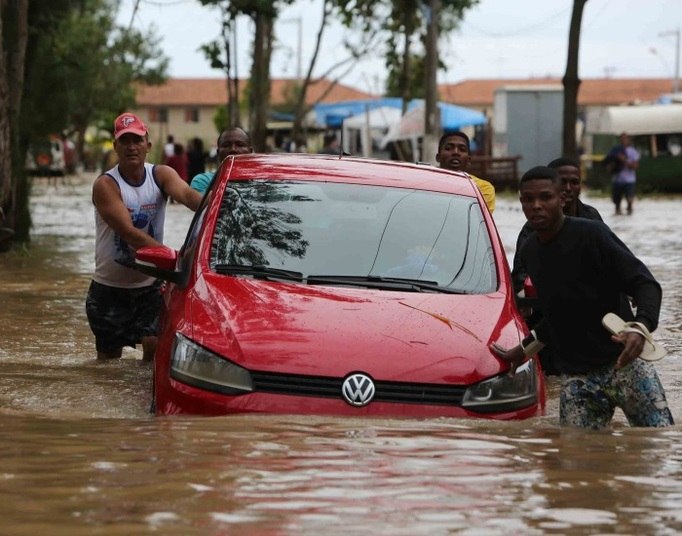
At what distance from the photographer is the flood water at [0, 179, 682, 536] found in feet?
16.9

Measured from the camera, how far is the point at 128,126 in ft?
33.1

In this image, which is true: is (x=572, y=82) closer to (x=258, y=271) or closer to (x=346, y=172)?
(x=346, y=172)

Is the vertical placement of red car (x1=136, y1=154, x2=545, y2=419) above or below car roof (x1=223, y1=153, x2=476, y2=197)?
below

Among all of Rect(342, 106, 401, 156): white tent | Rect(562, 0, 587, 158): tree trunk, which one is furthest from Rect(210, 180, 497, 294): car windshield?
Rect(342, 106, 401, 156): white tent

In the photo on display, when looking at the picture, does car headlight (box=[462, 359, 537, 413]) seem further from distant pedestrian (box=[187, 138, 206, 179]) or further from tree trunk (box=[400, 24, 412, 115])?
tree trunk (box=[400, 24, 412, 115])

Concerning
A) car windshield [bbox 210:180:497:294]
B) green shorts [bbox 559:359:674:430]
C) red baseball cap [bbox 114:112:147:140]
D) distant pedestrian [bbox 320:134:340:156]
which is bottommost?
green shorts [bbox 559:359:674:430]

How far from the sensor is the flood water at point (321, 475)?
16.9 ft

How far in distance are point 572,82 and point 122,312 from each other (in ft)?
64.8

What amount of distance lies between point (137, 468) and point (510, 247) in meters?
18.7

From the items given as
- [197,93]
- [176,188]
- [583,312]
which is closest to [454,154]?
[176,188]

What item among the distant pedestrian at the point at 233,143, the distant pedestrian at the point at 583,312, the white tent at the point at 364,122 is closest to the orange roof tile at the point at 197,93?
the white tent at the point at 364,122

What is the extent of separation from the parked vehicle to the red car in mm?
20454

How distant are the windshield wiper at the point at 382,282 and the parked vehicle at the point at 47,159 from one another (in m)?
21.2

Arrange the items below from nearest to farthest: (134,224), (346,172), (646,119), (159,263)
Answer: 1. (159,263)
2. (346,172)
3. (134,224)
4. (646,119)
